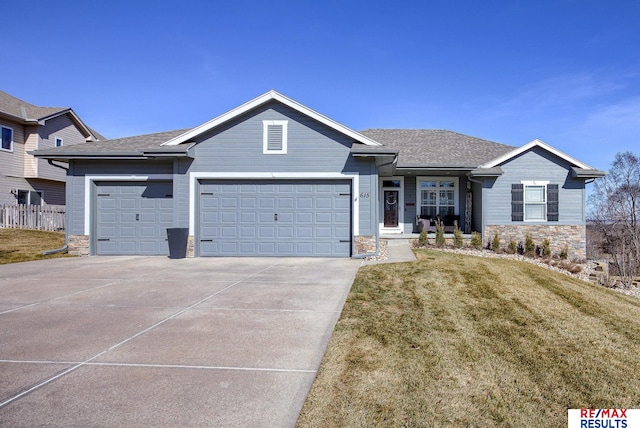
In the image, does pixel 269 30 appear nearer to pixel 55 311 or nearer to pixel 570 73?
pixel 55 311

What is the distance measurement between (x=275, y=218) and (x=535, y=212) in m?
11.8

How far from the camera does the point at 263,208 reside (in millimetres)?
12547

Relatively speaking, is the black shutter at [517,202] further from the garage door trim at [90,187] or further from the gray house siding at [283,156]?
A: the garage door trim at [90,187]

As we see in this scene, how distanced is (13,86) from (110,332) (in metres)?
27.5

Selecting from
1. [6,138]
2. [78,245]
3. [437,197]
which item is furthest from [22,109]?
[437,197]

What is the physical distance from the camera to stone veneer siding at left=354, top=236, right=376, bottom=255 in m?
12.0

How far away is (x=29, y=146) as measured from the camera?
22859mm

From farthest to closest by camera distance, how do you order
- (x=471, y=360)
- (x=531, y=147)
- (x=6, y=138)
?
(x=6, y=138), (x=531, y=147), (x=471, y=360)

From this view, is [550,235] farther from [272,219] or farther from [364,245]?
[272,219]

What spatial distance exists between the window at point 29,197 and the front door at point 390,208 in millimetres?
21528

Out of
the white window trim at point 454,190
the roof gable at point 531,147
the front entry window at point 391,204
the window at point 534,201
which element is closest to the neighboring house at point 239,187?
the front entry window at point 391,204

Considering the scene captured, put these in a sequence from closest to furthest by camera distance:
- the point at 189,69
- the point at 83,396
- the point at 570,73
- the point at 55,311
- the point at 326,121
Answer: the point at 83,396 < the point at 55,311 < the point at 326,121 < the point at 189,69 < the point at 570,73

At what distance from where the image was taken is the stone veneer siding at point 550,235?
1650cm

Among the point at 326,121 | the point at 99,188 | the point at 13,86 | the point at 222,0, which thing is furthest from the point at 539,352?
the point at 13,86
